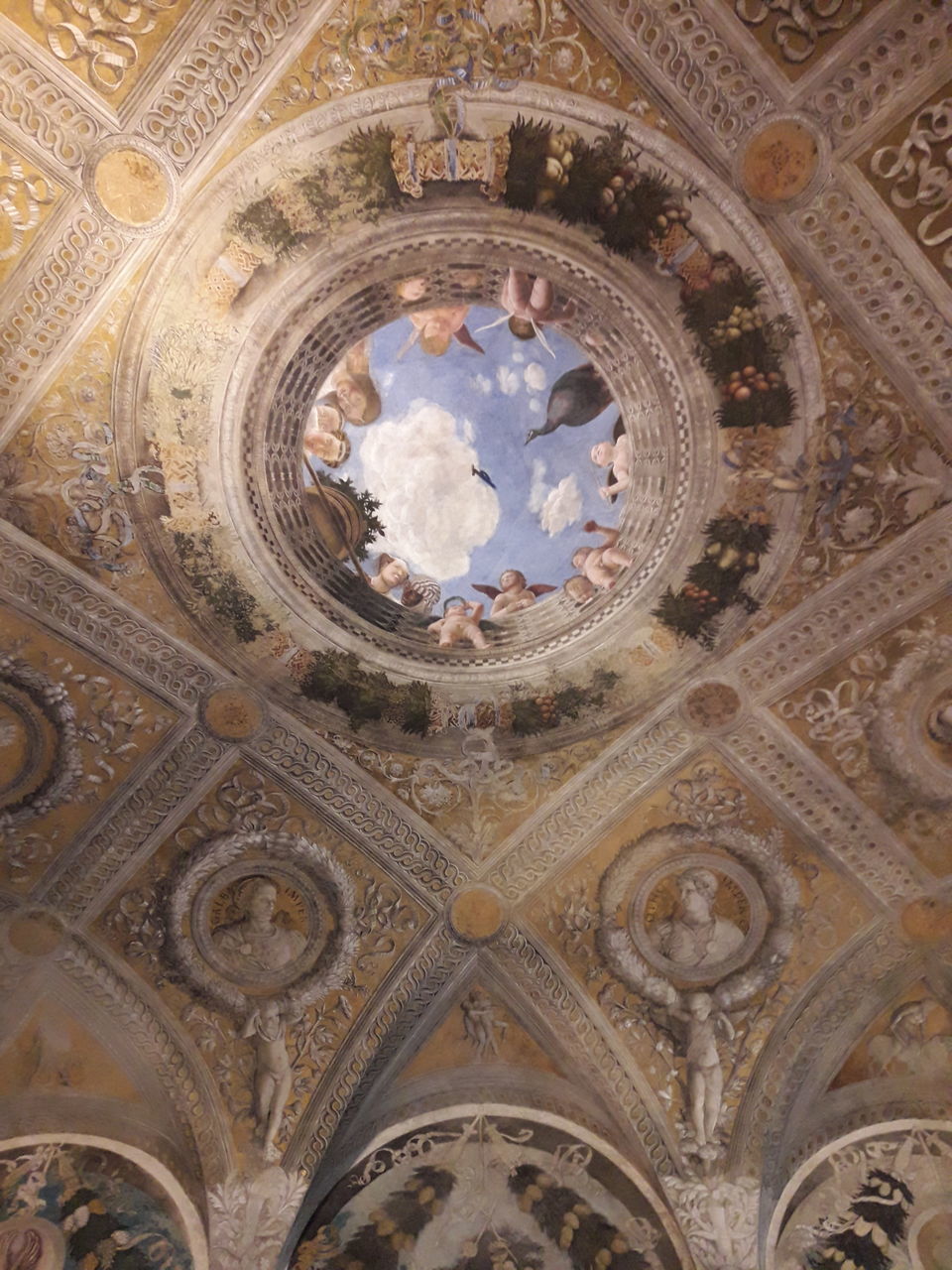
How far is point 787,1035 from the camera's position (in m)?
10.9

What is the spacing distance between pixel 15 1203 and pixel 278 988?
311 centimetres

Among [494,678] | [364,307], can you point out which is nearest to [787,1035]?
[494,678]

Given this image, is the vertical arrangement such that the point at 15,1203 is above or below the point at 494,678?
below

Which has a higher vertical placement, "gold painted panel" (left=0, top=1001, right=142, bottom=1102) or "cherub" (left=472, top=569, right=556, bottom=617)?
"cherub" (left=472, top=569, right=556, bottom=617)

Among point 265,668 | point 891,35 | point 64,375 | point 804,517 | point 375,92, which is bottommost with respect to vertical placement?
point 265,668

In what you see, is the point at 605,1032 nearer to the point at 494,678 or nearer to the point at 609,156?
the point at 494,678

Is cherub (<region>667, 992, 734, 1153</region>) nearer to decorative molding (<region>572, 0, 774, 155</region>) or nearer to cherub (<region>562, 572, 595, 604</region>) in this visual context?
cherub (<region>562, 572, 595, 604</region>)

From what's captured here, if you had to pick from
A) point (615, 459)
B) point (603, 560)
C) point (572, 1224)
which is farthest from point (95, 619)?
point (572, 1224)

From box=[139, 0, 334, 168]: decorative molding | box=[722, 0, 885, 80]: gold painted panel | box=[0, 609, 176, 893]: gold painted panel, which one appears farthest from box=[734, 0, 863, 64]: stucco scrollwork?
box=[0, 609, 176, 893]: gold painted panel

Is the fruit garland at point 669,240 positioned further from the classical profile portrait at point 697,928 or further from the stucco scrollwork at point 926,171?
the classical profile portrait at point 697,928

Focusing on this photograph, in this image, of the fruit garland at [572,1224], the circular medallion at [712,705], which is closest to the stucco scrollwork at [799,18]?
the circular medallion at [712,705]

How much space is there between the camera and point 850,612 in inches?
388

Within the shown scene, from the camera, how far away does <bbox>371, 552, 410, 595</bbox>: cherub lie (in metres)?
10.5

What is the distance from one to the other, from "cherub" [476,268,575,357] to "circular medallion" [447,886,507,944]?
6.01m
